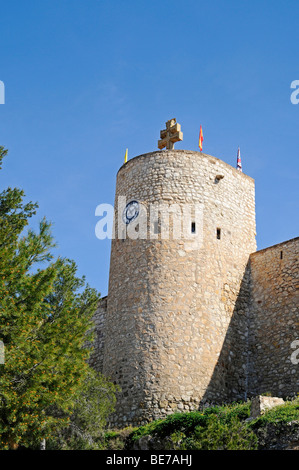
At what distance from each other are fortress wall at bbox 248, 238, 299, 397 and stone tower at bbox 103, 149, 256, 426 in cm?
34

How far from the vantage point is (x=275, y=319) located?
16.2 meters

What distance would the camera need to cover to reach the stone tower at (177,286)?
14.9 m

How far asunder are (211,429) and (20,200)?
5840 mm

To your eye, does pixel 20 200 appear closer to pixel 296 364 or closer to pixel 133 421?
pixel 133 421

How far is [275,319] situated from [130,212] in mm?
4783

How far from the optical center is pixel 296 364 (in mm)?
15195

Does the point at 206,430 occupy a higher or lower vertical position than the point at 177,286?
lower

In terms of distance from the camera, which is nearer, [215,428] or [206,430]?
[215,428]

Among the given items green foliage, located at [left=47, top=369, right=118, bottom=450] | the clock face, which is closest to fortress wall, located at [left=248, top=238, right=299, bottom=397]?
the clock face

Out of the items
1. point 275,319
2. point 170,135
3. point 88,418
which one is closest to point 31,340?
point 88,418

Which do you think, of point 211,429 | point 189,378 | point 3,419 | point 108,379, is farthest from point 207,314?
point 3,419

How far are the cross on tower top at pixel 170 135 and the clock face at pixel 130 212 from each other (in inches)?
95.2

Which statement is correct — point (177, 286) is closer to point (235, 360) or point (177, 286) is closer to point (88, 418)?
point (235, 360)
